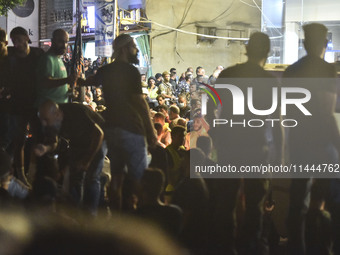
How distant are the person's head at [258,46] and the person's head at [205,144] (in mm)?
507

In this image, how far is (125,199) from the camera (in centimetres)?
403

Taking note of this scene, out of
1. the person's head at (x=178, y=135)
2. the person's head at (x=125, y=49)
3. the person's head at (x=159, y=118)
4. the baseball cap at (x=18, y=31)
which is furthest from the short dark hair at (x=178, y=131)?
the baseball cap at (x=18, y=31)

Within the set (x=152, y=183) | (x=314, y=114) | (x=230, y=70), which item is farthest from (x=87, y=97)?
(x=314, y=114)

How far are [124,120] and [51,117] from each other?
1.49 feet

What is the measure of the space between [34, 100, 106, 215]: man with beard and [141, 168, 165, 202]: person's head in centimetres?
28

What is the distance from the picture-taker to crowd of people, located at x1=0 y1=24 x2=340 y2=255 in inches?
153

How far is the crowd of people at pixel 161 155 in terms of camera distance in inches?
153

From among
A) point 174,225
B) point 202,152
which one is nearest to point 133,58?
point 202,152

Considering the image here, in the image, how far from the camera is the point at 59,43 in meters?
4.26

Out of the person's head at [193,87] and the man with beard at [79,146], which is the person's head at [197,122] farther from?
the man with beard at [79,146]

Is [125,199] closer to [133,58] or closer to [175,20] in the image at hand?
[133,58]

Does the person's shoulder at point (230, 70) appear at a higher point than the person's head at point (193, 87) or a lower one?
higher

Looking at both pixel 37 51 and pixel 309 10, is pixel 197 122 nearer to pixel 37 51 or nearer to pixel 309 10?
pixel 309 10

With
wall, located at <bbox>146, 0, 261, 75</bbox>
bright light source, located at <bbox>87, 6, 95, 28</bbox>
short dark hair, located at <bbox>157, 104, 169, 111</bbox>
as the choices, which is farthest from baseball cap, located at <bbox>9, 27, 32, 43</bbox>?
short dark hair, located at <bbox>157, 104, 169, 111</bbox>
